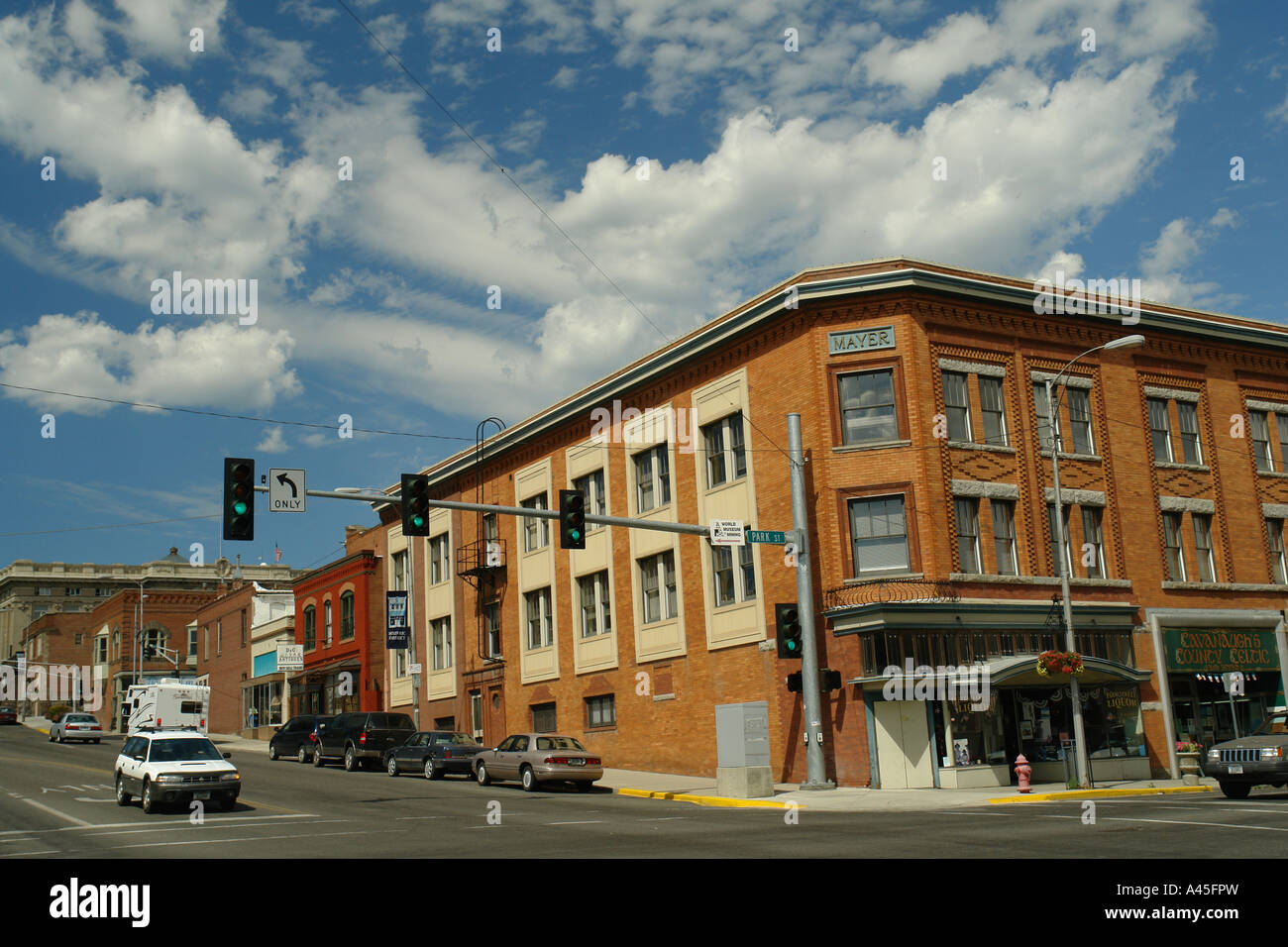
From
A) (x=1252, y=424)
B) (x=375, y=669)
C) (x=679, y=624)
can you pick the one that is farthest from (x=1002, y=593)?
(x=375, y=669)

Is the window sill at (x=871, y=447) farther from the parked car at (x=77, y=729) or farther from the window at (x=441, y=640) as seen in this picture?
the parked car at (x=77, y=729)

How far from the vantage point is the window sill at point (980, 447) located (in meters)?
31.1

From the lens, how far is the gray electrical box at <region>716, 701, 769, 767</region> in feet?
86.4

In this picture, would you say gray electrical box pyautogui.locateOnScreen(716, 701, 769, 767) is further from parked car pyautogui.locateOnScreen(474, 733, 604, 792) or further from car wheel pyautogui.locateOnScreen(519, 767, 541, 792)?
car wheel pyautogui.locateOnScreen(519, 767, 541, 792)

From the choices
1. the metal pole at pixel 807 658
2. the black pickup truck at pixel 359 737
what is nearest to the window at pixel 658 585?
the black pickup truck at pixel 359 737

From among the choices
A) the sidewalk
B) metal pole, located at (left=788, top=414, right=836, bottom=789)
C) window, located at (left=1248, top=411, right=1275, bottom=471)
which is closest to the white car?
the sidewalk

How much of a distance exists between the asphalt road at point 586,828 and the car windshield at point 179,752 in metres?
1.08

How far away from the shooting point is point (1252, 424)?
38125mm

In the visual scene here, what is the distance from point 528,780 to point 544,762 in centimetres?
78

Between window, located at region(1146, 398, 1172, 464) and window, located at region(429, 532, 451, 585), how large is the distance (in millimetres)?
27664

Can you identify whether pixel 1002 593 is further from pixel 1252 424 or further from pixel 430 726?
pixel 430 726

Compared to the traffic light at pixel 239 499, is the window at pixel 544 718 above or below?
below

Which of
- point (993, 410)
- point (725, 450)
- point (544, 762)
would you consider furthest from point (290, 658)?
point (993, 410)

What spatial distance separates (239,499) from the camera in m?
19.3
